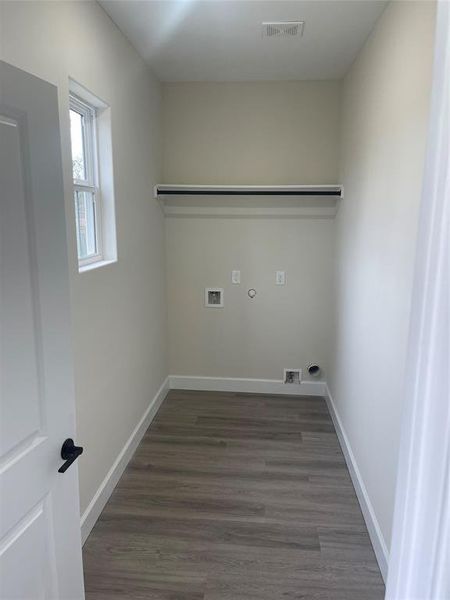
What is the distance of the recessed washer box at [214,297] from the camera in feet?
13.0

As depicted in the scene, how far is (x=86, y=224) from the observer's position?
249 cm

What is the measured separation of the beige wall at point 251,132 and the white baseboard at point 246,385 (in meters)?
1.77

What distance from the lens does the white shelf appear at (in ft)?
11.7

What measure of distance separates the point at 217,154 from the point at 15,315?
9.67 feet

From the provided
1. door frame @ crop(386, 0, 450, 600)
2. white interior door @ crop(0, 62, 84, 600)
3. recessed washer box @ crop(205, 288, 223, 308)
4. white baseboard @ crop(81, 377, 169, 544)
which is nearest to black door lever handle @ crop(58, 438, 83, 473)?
white interior door @ crop(0, 62, 84, 600)

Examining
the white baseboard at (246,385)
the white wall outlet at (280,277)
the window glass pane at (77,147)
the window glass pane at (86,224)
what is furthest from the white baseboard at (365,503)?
the window glass pane at (77,147)

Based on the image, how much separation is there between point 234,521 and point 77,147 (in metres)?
2.17

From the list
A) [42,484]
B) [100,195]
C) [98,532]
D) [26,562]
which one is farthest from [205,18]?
[98,532]

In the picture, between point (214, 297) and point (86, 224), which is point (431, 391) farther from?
point (214, 297)

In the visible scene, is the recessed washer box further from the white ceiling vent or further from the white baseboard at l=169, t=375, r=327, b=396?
the white ceiling vent

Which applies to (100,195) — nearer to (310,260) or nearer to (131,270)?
(131,270)

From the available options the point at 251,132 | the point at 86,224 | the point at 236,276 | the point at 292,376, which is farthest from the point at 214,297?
A: the point at 86,224

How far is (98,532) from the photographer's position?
2291 mm

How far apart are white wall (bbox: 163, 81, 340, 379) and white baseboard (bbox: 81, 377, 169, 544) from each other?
2.35ft
